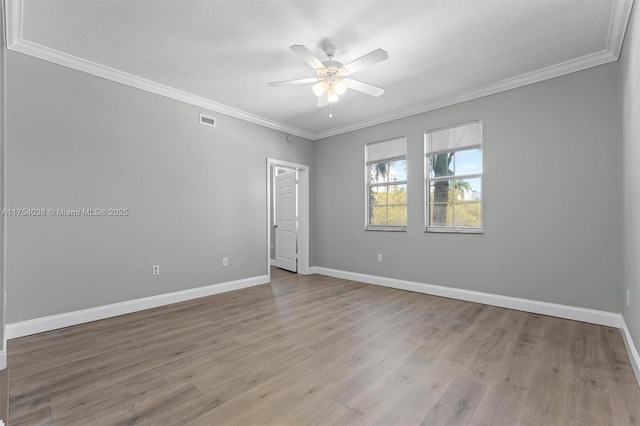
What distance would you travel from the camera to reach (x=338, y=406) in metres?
1.74

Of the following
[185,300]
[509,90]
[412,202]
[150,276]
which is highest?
[509,90]

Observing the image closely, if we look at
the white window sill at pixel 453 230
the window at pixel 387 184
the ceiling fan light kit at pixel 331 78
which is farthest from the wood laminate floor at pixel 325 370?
the ceiling fan light kit at pixel 331 78

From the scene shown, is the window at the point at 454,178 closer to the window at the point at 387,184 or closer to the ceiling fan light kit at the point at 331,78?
the window at the point at 387,184

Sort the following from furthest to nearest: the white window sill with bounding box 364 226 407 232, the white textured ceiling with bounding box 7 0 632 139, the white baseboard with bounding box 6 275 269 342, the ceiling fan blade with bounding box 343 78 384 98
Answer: the white window sill with bounding box 364 226 407 232 < the ceiling fan blade with bounding box 343 78 384 98 < the white baseboard with bounding box 6 275 269 342 < the white textured ceiling with bounding box 7 0 632 139

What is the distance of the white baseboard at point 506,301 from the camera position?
3014 millimetres

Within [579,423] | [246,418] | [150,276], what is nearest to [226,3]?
[246,418]

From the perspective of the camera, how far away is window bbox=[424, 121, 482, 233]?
393cm

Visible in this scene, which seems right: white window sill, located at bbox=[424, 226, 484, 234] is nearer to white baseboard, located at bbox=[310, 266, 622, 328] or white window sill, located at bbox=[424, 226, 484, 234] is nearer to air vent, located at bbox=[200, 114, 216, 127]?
white baseboard, located at bbox=[310, 266, 622, 328]

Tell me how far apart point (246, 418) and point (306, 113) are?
4187mm

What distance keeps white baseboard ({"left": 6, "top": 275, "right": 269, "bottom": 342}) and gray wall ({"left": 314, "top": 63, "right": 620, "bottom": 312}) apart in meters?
2.85

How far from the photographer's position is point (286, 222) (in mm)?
6242

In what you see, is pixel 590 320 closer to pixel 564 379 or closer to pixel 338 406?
pixel 564 379

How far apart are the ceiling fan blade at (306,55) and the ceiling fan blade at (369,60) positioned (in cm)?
26

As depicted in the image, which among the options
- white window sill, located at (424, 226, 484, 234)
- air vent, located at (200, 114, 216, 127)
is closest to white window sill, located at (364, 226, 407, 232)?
white window sill, located at (424, 226, 484, 234)
